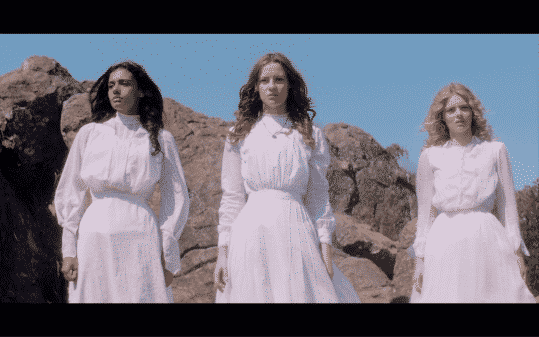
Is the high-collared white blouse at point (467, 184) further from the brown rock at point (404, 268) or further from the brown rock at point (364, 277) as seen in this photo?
the brown rock at point (364, 277)

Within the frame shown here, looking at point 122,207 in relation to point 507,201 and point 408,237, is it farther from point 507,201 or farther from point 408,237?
point 408,237

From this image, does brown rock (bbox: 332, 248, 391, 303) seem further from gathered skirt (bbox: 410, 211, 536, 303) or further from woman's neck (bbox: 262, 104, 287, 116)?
woman's neck (bbox: 262, 104, 287, 116)

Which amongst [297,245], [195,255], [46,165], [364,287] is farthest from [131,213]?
[46,165]

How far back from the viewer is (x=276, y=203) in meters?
3.83

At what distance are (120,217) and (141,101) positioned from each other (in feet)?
3.08

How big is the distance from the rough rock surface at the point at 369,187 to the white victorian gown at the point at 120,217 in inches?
193

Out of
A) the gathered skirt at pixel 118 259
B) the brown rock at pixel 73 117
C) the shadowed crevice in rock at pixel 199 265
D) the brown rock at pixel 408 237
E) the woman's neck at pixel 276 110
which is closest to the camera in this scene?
the gathered skirt at pixel 118 259

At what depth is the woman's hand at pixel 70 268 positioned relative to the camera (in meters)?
3.83

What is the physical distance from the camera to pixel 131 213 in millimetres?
3875

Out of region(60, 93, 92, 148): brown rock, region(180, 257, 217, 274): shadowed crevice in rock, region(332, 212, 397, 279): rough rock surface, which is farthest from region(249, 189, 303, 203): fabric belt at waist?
region(60, 93, 92, 148): brown rock

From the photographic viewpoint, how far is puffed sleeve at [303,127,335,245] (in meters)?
3.89

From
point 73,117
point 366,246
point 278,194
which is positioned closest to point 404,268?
point 366,246

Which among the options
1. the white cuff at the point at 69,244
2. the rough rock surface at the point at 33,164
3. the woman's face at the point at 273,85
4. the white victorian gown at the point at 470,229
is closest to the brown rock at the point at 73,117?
the rough rock surface at the point at 33,164

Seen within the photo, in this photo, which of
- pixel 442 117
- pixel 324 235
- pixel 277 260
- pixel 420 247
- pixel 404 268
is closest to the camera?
pixel 277 260
